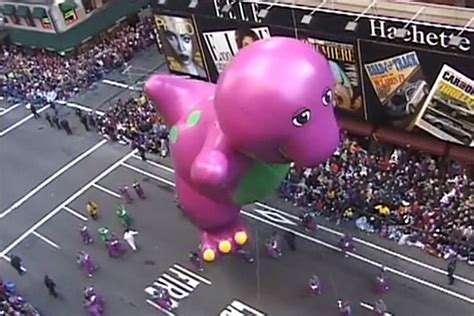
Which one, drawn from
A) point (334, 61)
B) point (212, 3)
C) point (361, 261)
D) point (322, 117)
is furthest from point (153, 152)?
point (322, 117)

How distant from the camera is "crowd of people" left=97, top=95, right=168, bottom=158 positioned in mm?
28984

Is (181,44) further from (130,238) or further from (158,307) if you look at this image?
(158,307)

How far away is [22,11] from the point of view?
38.5 metres

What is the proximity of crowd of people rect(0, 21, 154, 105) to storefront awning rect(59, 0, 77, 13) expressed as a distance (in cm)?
215

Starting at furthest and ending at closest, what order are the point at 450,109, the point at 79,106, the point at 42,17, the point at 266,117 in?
the point at 42,17 → the point at 79,106 → the point at 450,109 → the point at 266,117

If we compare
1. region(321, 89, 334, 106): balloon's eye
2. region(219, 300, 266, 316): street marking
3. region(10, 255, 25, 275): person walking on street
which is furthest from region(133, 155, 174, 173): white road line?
region(321, 89, 334, 106): balloon's eye

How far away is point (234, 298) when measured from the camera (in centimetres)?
2170

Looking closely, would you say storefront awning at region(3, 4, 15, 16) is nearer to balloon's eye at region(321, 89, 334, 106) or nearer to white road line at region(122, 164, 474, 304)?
white road line at region(122, 164, 474, 304)

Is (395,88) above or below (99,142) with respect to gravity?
above

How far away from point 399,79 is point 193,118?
892cm

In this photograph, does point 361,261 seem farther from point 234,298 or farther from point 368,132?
point 368,132

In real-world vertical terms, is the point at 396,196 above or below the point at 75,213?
above

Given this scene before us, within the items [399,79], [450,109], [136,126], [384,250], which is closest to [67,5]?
[136,126]

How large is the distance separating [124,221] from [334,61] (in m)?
8.54
